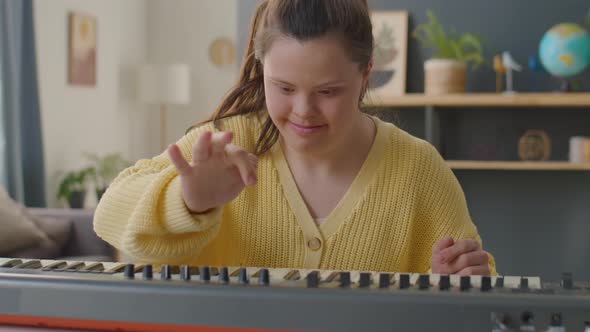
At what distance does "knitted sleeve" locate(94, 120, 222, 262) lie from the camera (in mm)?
1143

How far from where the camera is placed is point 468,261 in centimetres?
118

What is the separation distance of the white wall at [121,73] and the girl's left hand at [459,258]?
486cm

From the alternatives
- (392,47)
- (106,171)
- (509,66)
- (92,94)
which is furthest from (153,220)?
(92,94)

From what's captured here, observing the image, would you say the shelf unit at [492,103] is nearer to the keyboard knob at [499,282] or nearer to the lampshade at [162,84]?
the lampshade at [162,84]

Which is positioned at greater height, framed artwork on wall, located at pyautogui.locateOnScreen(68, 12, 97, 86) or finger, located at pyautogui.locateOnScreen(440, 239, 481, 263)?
framed artwork on wall, located at pyautogui.locateOnScreen(68, 12, 97, 86)

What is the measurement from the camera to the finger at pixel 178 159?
3.31 ft

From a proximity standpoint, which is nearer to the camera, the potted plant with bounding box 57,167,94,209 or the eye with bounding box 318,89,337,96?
the eye with bounding box 318,89,337,96

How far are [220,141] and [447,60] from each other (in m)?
3.41

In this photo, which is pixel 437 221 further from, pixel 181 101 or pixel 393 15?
pixel 181 101

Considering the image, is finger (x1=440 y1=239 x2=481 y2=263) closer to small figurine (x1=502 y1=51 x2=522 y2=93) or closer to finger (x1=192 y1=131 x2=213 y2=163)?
finger (x1=192 y1=131 x2=213 y2=163)

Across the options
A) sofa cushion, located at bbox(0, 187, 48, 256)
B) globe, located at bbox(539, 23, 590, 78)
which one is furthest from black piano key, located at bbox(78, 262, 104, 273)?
globe, located at bbox(539, 23, 590, 78)

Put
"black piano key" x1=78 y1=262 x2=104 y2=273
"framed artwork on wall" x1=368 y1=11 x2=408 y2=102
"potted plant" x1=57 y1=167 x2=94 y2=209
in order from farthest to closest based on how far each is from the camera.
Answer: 1. "potted plant" x1=57 y1=167 x2=94 y2=209
2. "framed artwork on wall" x1=368 y1=11 x2=408 y2=102
3. "black piano key" x1=78 y1=262 x2=104 y2=273

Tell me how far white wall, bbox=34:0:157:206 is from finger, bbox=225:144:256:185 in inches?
192

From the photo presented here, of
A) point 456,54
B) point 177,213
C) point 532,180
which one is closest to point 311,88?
point 177,213
